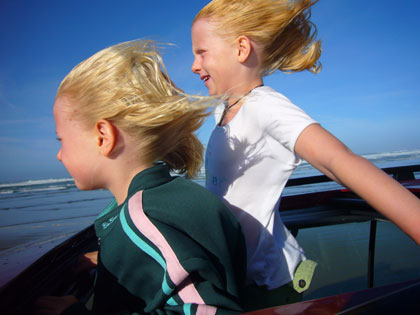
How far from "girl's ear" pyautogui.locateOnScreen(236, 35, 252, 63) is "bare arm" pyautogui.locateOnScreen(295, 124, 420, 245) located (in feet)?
2.07

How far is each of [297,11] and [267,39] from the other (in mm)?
200

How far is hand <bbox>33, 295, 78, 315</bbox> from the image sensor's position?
→ 2.72 ft

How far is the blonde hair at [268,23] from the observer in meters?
1.41

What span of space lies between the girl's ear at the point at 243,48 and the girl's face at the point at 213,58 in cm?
3

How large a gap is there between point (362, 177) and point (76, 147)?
102 centimetres

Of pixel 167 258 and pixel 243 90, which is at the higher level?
pixel 243 90

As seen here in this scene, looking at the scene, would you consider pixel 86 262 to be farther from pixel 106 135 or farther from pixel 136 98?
pixel 136 98

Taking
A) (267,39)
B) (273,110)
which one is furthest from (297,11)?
(273,110)

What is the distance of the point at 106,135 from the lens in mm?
1106

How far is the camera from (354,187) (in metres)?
0.80

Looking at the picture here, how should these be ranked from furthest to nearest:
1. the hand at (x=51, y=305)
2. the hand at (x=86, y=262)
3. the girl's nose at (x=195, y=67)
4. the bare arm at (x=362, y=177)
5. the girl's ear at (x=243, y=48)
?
1. the girl's nose at (x=195, y=67)
2. the girl's ear at (x=243, y=48)
3. the hand at (x=86, y=262)
4. the hand at (x=51, y=305)
5. the bare arm at (x=362, y=177)

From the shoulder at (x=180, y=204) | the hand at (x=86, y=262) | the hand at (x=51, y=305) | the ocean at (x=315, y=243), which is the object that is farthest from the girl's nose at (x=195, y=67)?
the hand at (x=51, y=305)

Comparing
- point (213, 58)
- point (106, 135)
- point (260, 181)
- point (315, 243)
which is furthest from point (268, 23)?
point (315, 243)

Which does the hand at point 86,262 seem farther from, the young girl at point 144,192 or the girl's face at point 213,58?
the girl's face at point 213,58
